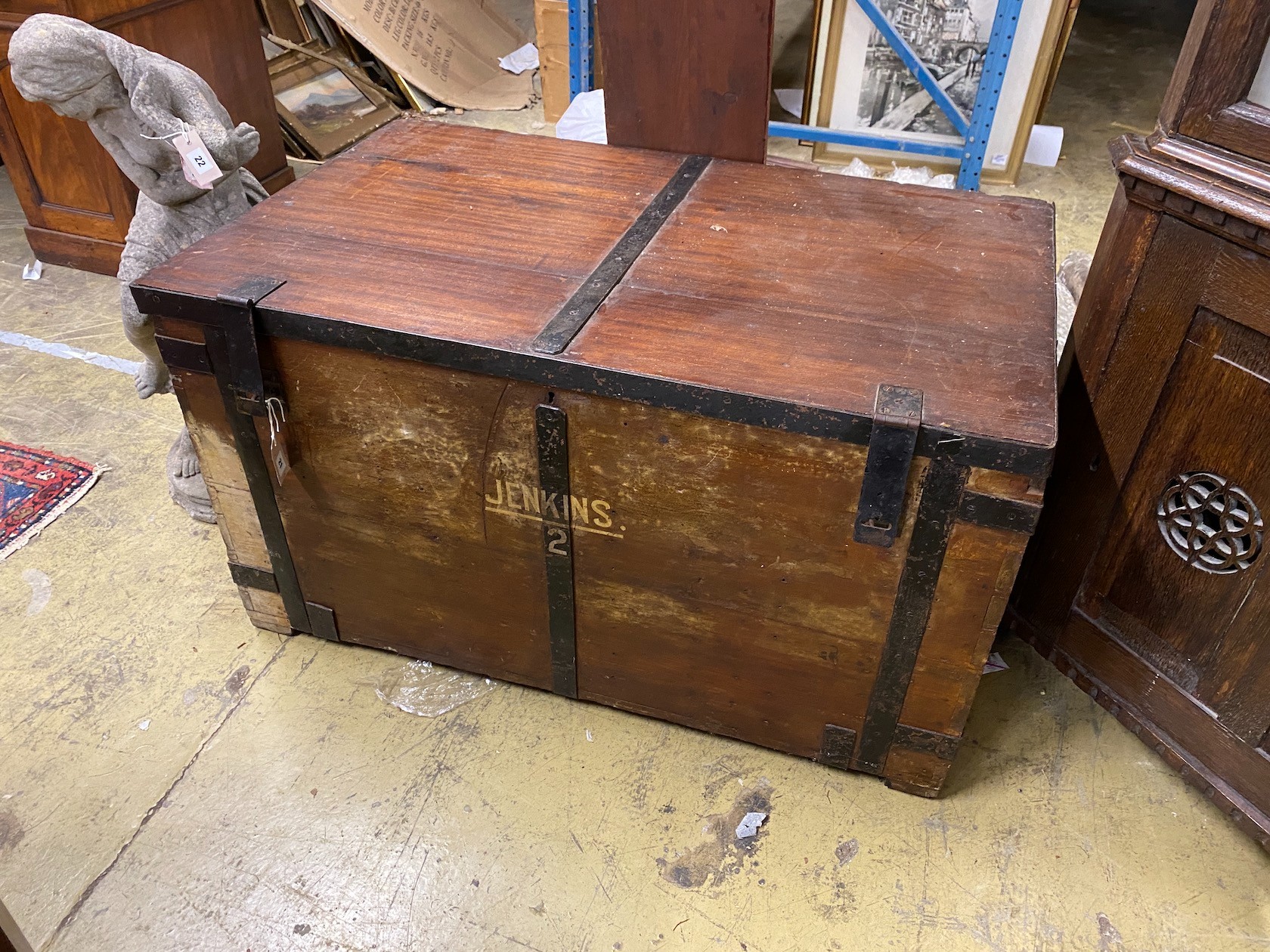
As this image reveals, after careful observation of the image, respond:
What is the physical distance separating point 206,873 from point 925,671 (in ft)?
3.93

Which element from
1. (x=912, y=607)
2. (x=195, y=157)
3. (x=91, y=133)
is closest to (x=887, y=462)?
(x=912, y=607)

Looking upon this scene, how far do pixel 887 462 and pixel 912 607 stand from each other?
27 cm

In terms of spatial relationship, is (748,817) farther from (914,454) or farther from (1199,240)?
(1199,240)

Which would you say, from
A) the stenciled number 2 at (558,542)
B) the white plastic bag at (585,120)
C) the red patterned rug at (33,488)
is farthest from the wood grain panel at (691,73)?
the red patterned rug at (33,488)

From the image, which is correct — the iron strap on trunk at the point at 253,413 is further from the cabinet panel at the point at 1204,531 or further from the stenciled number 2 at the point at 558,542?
the cabinet panel at the point at 1204,531

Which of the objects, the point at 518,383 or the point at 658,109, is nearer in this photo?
the point at 518,383

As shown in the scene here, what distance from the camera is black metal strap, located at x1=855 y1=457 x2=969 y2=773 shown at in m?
1.27

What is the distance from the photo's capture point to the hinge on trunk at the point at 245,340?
1441 mm

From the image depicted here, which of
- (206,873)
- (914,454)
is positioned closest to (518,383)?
(914,454)

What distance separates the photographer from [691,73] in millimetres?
1901

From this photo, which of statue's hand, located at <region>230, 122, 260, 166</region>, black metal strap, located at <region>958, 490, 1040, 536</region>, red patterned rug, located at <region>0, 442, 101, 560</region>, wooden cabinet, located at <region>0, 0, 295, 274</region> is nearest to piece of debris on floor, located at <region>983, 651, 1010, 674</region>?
black metal strap, located at <region>958, 490, 1040, 536</region>

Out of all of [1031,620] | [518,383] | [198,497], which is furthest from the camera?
[198,497]

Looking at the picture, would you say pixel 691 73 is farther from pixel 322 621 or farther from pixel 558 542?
pixel 322 621

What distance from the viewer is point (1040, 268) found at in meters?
1.57
